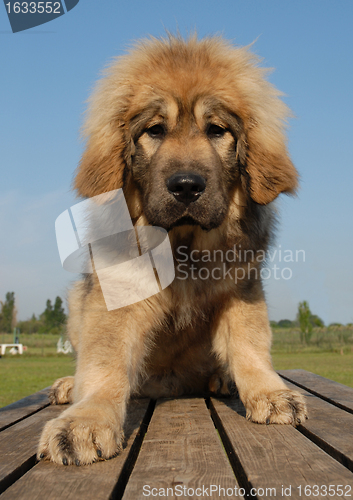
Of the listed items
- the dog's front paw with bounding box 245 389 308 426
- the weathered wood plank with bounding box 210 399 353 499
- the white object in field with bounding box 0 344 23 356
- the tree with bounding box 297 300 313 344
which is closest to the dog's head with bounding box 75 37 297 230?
the dog's front paw with bounding box 245 389 308 426

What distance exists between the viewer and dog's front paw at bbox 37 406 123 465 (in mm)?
1556

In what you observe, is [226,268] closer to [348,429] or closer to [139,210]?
[139,210]

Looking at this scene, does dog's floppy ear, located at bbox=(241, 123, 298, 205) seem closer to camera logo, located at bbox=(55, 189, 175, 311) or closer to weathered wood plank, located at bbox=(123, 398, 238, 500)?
camera logo, located at bbox=(55, 189, 175, 311)

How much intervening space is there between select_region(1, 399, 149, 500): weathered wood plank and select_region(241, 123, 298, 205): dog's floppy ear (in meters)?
1.52

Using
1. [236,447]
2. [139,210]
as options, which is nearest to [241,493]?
[236,447]

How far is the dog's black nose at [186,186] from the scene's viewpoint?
7.02 ft

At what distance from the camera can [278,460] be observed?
150 cm

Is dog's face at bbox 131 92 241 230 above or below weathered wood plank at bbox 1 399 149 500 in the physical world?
above

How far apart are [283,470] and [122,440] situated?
68 cm

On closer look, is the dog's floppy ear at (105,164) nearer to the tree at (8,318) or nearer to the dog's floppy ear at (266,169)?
the dog's floppy ear at (266,169)

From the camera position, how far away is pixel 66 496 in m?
1.24

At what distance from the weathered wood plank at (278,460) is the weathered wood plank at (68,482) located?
42cm

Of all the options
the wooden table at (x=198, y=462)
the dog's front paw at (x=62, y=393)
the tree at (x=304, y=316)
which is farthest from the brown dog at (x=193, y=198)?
the tree at (x=304, y=316)

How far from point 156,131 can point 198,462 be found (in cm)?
167
